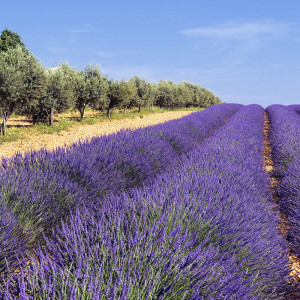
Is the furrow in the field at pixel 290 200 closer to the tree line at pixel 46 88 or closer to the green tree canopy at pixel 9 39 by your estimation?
the tree line at pixel 46 88

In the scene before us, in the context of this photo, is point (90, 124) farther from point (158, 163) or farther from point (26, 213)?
point (26, 213)

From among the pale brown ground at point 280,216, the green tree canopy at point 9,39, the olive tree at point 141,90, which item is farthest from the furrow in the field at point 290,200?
the green tree canopy at point 9,39

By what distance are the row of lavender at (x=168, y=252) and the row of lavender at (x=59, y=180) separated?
46 cm

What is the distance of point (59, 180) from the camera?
3.07m

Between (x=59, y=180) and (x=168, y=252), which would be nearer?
(x=168, y=252)

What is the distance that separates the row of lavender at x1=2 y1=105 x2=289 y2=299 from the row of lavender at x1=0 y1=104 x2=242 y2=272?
0.46 metres

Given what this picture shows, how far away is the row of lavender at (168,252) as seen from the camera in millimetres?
1292

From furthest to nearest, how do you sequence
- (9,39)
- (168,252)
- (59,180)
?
(9,39) < (59,180) < (168,252)

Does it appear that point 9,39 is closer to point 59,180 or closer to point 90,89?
point 90,89

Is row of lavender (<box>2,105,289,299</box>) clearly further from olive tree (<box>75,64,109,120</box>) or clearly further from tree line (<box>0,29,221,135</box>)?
olive tree (<box>75,64,109,120</box>)

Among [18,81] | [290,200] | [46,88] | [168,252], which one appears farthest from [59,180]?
[46,88]

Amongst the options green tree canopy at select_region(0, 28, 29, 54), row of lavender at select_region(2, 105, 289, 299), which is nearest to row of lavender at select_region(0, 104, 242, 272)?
row of lavender at select_region(2, 105, 289, 299)

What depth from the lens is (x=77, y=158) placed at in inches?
147

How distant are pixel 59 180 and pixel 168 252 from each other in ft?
6.49
